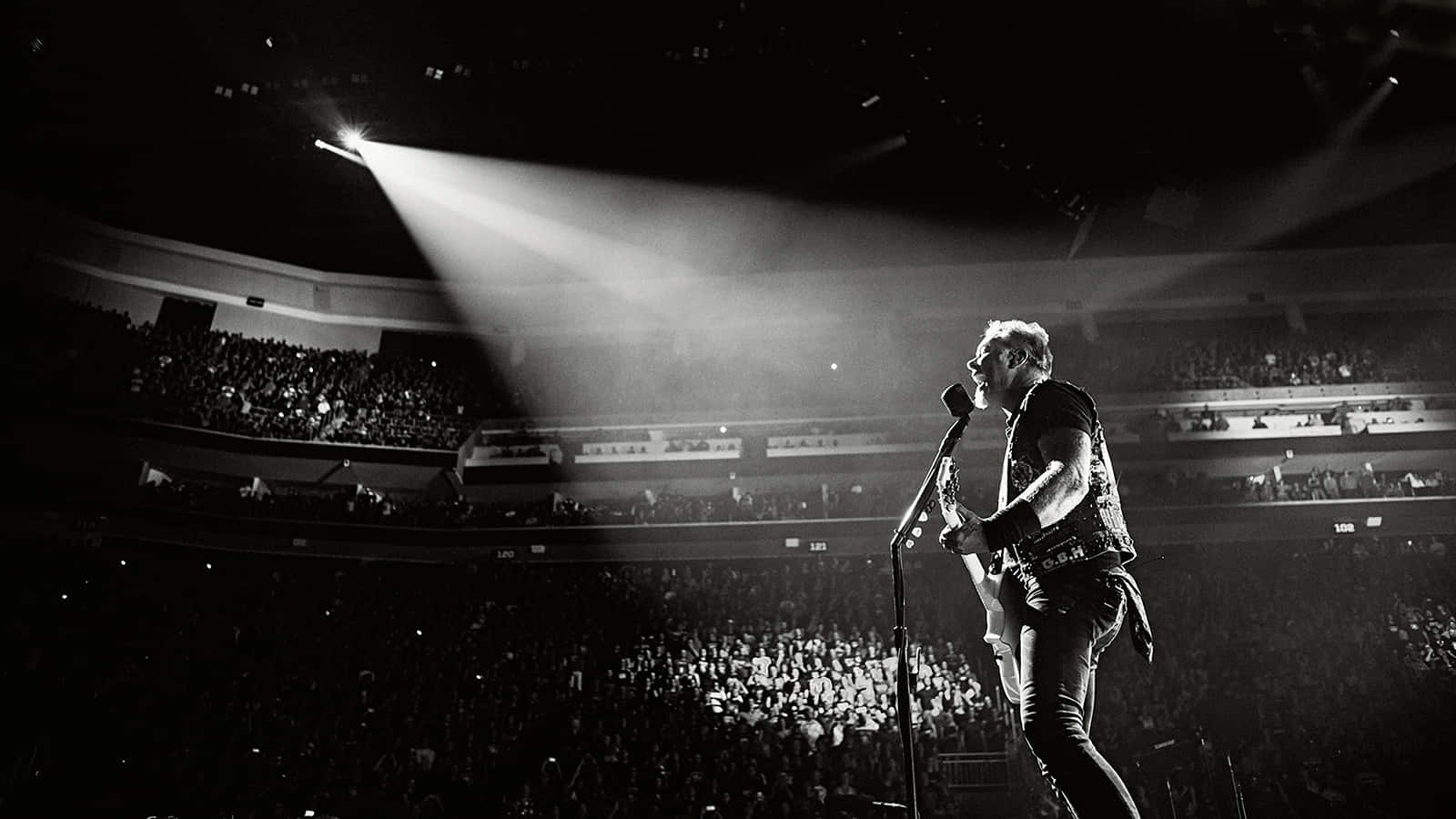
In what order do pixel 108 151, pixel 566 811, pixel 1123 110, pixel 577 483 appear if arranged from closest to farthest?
pixel 566 811 < pixel 1123 110 < pixel 108 151 < pixel 577 483

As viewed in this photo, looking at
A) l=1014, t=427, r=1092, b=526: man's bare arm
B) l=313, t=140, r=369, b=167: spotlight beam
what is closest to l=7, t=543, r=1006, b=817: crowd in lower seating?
l=1014, t=427, r=1092, b=526: man's bare arm

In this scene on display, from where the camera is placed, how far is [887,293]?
2305 centimetres

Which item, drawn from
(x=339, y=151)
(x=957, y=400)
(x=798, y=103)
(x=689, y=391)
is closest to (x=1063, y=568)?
(x=957, y=400)

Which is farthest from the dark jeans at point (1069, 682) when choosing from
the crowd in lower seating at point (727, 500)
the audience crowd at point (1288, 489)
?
the audience crowd at point (1288, 489)

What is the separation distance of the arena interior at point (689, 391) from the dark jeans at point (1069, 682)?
6897 millimetres

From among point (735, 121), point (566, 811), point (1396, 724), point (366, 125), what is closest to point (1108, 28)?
point (735, 121)

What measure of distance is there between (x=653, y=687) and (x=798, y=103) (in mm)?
10365

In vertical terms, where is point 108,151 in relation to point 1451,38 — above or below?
above

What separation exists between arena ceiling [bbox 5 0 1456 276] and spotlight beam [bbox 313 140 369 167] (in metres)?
0.50

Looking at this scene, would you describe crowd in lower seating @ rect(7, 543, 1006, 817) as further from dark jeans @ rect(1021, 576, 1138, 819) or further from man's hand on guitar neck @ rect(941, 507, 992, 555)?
man's hand on guitar neck @ rect(941, 507, 992, 555)

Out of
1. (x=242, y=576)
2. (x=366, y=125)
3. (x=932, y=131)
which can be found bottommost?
(x=242, y=576)

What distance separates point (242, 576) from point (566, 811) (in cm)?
1024

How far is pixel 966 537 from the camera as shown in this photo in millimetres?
2225

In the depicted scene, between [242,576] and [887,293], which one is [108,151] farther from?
[887,293]
